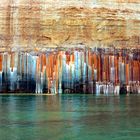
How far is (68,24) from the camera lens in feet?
68.2

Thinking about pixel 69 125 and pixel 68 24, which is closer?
pixel 69 125

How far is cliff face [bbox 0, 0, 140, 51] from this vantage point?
20516 millimetres

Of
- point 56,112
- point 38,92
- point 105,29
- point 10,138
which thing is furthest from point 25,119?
point 105,29

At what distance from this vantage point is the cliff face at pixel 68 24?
808 inches

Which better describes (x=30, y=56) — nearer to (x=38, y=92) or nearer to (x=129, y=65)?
(x=38, y=92)

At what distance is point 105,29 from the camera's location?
69.2 feet

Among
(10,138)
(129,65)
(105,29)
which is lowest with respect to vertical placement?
(10,138)

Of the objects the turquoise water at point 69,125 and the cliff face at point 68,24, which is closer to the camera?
the turquoise water at point 69,125

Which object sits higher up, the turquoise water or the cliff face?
the cliff face

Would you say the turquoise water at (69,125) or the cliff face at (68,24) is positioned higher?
the cliff face at (68,24)

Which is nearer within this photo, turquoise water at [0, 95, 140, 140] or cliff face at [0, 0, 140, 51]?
turquoise water at [0, 95, 140, 140]

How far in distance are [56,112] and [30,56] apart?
31.5 ft

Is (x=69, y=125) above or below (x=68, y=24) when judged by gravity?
below

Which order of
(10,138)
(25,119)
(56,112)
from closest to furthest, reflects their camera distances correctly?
(10,138), (25,119), (56,112)
